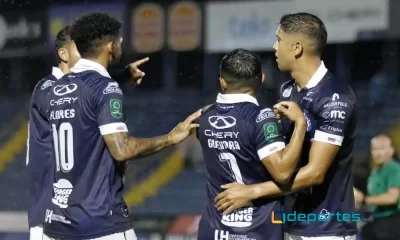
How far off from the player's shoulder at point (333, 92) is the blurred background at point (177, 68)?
13.6 ft

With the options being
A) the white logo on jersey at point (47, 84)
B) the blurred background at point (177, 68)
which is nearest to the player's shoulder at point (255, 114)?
the white logo on jersey at point (47, 84)

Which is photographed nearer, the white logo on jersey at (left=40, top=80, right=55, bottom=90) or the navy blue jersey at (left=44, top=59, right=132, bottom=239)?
the navy blue jersey at (left=44, top=59, right=132, bottom=239)

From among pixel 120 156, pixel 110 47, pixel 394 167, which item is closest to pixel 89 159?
pixel 120 156

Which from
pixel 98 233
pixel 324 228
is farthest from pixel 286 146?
pixel 98 233

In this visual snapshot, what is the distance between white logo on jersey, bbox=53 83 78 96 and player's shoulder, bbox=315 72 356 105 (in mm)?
1155

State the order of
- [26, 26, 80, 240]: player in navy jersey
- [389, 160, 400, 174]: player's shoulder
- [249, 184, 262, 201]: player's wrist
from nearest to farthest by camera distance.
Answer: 1. [249, 184, 262, 201]: player's wrist
2. [26, 26, 80, 240]: player in navy jersey
3. [389, 160, 400, 174]: player's shoulder

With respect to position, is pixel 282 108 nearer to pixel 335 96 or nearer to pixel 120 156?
pixel 335 96

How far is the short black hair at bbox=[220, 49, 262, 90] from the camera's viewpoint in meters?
3.91

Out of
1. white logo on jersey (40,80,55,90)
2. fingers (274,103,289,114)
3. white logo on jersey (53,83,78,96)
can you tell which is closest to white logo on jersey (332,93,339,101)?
fingers (274,103,289,114)

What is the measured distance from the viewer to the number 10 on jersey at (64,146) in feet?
13.0

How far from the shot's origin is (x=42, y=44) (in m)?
9.70

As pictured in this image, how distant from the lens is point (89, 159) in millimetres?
3945

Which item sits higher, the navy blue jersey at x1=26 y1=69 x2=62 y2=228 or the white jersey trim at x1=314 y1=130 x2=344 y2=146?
the white jersey trim at x1=314 y1=130 x2=344 y2=146

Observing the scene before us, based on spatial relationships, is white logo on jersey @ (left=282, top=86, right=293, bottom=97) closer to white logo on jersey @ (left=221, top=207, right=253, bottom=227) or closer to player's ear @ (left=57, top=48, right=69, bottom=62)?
white logo on jersey @ (left=221, top=207, right=253, bottom=227)
